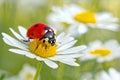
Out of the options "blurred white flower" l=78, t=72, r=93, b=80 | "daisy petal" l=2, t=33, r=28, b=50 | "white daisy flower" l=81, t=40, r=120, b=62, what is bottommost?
"daisy petal" l=2, t=33, r=28, b=50

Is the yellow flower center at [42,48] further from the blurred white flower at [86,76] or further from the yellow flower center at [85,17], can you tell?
the yellow flower center at [85,17]

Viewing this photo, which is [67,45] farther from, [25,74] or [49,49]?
[25,74]

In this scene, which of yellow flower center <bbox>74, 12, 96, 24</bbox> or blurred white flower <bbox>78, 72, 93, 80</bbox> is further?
yellow flower center <bbox>74, 12, 96, 24</bbox>

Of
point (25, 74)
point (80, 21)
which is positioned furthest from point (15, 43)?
point (80, 21)

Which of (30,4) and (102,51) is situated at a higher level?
(30,4)

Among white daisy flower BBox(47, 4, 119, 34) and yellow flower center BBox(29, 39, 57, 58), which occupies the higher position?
white daisy flower BBox(47, 4, 119, 34)

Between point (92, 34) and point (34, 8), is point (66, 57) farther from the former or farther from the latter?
point (34, 8)

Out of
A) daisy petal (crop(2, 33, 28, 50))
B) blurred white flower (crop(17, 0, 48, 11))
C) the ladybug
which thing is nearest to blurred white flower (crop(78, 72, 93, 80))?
the ladybug

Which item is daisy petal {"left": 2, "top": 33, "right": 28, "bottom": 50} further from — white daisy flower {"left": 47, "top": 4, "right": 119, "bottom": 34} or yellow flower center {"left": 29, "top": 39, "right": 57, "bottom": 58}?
white daisy flower {"left": 47, "top": 4, "right": 119, "bottom": 34}

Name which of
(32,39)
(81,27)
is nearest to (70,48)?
(32,39)
